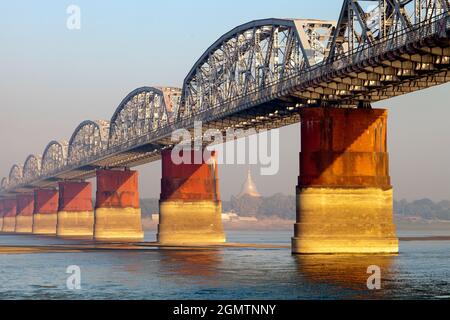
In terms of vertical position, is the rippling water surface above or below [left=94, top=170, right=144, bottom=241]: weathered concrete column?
below

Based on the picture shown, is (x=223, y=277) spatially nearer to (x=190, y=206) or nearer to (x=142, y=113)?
(x=190, y=206)

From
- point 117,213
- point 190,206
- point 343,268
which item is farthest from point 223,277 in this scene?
point 117,213

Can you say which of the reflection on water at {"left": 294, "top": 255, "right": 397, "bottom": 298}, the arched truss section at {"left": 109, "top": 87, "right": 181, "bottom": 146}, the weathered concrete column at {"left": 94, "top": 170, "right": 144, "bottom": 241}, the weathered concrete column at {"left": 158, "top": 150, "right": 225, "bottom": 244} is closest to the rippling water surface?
the reflection on water at {"left": 294, "top": 255, "right": 397, "bottom": 298}

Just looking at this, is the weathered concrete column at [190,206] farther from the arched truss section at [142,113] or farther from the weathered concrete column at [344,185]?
the weathered concrete column at [344,185]

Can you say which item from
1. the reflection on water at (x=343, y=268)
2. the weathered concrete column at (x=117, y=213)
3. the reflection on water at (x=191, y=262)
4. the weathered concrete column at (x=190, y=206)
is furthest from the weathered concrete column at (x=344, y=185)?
the weathered concrete column at (x=117, y=213)

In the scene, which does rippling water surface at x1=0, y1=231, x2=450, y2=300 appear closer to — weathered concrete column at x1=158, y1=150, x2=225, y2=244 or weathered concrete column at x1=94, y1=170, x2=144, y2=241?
weathered concrete column at x1=158, y1=150, x2=225, y2=244

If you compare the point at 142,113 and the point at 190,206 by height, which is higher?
the point at 142,113
